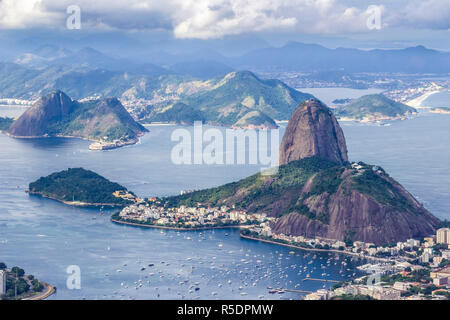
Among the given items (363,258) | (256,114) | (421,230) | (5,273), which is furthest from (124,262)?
(256,114)

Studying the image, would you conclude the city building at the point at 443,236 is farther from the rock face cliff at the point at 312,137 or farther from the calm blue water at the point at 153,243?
the rock face cliff at the point at 312,137

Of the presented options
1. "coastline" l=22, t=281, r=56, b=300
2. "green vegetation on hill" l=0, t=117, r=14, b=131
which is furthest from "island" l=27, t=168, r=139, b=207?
"green vegetation on hill" l=0, t=117, r=14, b=131

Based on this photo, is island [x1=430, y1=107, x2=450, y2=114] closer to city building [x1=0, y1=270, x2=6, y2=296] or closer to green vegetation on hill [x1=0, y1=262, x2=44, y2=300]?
green vegetation on hill [x1=0, y1=262, x2=44, y2=300]

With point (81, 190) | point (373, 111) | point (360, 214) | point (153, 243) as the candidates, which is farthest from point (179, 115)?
point (153, 243)
